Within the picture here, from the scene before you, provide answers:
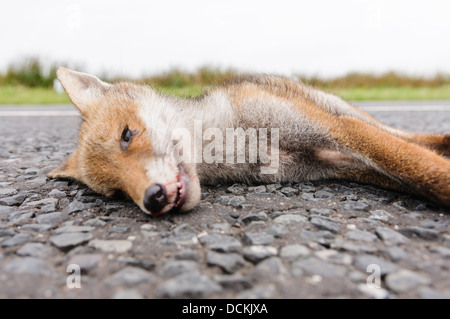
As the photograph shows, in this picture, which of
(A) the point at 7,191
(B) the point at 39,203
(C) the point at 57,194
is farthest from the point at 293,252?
(A) the point at 7,191

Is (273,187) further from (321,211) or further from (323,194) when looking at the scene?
(321,211)

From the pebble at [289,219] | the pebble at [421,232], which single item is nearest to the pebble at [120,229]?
the pebble at [289,219]

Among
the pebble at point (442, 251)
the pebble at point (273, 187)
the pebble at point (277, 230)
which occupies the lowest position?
the pebble at point (273, 187)

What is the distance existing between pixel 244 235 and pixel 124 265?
0.77 metres

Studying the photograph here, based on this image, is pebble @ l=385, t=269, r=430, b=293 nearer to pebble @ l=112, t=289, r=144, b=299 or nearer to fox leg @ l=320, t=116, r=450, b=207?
fox leg @ l=320, t=116, r=450, b=207

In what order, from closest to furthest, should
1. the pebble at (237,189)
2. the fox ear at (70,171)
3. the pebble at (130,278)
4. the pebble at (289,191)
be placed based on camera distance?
the pebble at (130,278) < the pebble at (289,191) < the pebble at (237,189) < the fox ear at (70,171)

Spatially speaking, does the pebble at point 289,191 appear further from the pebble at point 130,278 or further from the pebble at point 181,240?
the pebble at point 130,278

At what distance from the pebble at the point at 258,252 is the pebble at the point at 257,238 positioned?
0.17 feet

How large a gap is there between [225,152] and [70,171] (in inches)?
64.2

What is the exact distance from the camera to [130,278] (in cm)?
188

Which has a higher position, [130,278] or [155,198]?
[155,198]

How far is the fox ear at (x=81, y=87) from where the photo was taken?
3.91 meters
